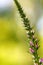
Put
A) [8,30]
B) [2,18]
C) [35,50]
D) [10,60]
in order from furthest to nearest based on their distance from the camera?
[2,18], [8,30], [10,60], [35,50]

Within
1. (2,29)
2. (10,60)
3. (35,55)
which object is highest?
→ (2,29)

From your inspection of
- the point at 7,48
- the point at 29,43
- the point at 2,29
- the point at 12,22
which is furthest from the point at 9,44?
the point at 29,43

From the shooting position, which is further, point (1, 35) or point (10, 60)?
point (1, 35)

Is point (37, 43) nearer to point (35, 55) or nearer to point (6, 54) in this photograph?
point (35, 55)

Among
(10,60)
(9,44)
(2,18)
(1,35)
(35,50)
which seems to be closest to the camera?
(35,50)

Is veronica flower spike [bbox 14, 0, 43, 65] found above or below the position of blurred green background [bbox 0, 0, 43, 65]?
below

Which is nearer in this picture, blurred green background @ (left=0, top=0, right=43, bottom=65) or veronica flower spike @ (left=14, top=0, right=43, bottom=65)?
veronica flower spike @ (left=14, top=0, right=43, bottom=65)

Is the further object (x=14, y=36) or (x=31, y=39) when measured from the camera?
(x=14, y=36)

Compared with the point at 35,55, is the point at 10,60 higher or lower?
higher

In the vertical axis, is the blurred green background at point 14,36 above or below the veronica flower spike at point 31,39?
above

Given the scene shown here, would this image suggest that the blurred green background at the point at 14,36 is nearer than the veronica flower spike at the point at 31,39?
No

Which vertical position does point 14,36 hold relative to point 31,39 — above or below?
above
